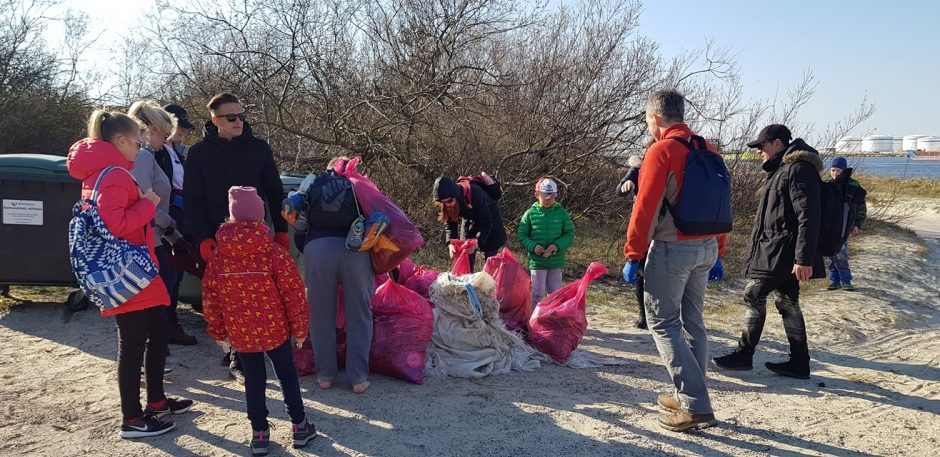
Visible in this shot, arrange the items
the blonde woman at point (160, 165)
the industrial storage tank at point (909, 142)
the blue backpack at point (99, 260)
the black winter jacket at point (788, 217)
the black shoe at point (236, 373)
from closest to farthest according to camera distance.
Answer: the blue backpack at point (99, 260) < the blonde woman at point (160, 165) < the black shoe at point (236, 373) < the black winter jacket at point (788, 217) < the industrial storage tank at point (909, 142)

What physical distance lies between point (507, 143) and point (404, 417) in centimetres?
718

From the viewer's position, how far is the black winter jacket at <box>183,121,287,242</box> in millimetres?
3633

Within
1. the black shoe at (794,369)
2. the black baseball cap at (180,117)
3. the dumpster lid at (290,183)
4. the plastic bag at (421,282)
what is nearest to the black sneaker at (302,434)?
the plastic bag at (421,282)

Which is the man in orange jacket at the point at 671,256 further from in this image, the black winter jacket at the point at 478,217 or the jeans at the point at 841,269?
the jeans at the point at 841,269

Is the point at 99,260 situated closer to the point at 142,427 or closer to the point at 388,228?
the point at 142,427

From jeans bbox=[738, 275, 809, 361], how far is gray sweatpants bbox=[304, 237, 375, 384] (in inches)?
107

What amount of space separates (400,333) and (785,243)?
267cm

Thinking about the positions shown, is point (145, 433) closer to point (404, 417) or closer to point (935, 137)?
point (404, 417)

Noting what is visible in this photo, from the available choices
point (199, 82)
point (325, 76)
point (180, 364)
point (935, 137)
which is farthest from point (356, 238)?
point (935, 137)

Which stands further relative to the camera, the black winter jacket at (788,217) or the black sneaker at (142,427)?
the black winter jacket at (788,217)

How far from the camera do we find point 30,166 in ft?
17.2

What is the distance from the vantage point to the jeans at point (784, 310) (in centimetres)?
445

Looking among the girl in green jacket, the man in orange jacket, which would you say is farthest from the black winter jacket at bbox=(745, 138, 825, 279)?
the girl in green jacket

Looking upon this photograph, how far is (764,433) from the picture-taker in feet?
11.5
